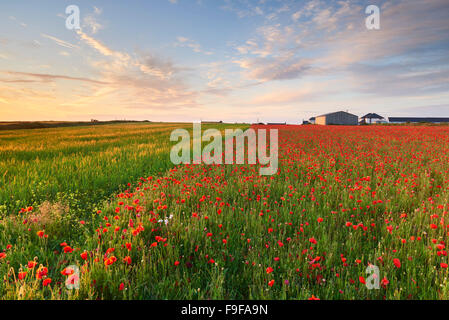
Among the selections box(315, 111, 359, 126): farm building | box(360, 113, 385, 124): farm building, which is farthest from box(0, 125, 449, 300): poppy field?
box(360, 113, 385, 124): farm building

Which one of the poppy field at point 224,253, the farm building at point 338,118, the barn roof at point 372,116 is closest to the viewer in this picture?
the poppy field at point 224,253

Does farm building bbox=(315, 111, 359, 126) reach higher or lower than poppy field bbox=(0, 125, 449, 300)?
higher

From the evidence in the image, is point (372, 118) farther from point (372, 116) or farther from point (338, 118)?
point (338, 118)

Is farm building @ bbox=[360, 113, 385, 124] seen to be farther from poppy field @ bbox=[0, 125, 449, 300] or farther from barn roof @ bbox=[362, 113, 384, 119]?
poppy field @ bbox=[0, 125, 449, 300]

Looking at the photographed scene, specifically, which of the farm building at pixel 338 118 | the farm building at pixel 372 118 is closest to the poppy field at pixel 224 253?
the farm building at pixel 338 118

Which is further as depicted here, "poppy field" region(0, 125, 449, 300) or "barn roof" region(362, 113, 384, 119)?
"barn roof" region(362, 113, 384, 119)

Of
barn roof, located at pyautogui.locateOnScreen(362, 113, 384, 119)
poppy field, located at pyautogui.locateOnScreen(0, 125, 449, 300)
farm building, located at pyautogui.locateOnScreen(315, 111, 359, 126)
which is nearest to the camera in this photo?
poppy field, located at pyautogui.locateOnScreen(0, 125, 449, 300)

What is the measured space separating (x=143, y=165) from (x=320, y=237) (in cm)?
642

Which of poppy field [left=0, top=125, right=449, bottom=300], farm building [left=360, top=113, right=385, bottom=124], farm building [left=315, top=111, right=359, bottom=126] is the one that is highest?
farm building [left=360, top=113, right=385, bottom=124]

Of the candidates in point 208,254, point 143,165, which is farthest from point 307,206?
point 143,165

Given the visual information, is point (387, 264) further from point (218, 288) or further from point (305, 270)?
point (218, 288)

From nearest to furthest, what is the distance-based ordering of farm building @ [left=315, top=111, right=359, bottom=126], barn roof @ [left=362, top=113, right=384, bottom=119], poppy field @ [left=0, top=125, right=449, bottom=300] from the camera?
poppy field @ [left=0, top=125, right=449, bottom=300]
farm building @ [left=315, top=111, right=359, bottom=126]
barn roof @ [left=362, top=113, right=384, bottom=119]

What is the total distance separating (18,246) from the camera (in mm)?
2594

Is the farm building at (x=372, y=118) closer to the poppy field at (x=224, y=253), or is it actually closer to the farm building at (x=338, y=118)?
the farm building at (x=338, y=118)
